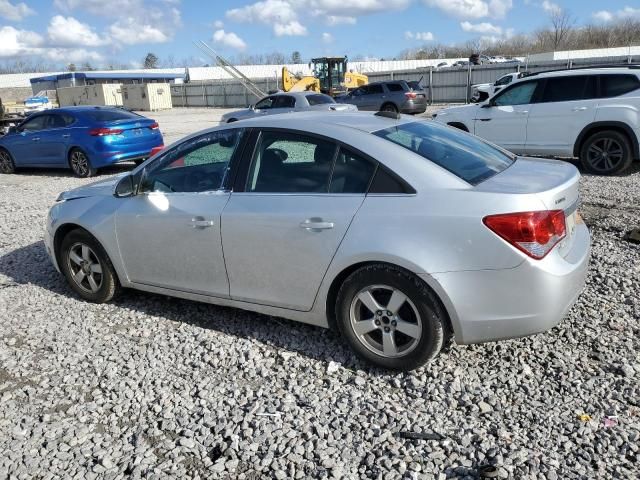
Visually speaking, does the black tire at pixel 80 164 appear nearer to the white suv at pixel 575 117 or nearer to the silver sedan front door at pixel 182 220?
the white suv at pixel 575 117

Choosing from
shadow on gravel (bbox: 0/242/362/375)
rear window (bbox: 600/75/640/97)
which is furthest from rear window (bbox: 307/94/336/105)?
shadow on gravel (bbox: 0/242/362/375)

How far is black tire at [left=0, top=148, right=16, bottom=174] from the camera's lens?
44.2 feet

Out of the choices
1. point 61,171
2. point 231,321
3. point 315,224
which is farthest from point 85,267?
point 61,171

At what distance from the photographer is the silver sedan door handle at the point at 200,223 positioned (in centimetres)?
390

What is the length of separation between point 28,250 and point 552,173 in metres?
5.88

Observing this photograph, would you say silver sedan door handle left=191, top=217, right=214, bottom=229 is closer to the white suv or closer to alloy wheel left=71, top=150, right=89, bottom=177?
the white suv

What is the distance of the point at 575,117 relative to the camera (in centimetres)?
938

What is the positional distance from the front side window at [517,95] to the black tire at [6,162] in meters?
11.2

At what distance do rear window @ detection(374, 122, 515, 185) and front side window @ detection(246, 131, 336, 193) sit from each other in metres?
0.40

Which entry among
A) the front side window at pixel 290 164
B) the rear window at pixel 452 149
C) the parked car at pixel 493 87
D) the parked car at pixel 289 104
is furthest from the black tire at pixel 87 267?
the parked car at pixel 493 87

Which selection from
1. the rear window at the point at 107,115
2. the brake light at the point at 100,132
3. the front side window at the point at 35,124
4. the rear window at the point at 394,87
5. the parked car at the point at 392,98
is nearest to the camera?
the brake light at the point at 100,132

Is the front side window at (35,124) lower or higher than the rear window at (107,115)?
lower

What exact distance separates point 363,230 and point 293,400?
1.09m

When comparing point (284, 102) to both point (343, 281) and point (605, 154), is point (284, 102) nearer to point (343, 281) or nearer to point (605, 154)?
point (605, 154)
